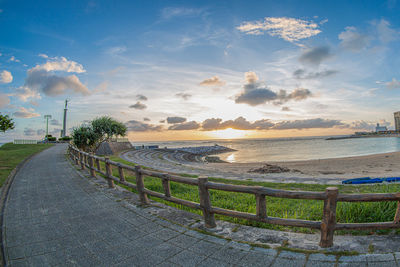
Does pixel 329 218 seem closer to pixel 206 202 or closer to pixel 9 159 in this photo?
pixel 206 202

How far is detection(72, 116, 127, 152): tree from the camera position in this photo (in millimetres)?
22906

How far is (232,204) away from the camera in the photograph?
20.8ft

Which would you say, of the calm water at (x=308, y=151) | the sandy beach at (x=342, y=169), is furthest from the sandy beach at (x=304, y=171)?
the calm water at (x=308, y=151)

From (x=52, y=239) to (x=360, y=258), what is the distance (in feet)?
18.1

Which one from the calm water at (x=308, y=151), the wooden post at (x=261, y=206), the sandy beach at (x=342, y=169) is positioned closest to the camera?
the wooden post at (x=261, y=206)

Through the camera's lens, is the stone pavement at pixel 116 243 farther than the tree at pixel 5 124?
No

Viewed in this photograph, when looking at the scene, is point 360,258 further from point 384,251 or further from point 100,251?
point 100,251

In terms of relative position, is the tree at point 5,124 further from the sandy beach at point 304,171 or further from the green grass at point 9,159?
the sandy beach at point 304,171

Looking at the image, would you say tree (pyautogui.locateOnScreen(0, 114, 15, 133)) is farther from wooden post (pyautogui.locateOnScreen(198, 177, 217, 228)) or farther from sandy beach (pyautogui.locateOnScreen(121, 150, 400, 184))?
wooden post (pyautogui.locateOnScreen(198, 177, 217, 228))

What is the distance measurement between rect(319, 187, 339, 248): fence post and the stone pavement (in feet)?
1.03

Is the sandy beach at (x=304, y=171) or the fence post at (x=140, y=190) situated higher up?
the fence post at (x=140, y=190)

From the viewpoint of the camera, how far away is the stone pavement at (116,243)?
10.7ft

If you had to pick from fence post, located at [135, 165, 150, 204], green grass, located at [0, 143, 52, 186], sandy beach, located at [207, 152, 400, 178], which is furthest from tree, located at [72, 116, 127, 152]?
fence post, located at [135, 165, 150, 204]

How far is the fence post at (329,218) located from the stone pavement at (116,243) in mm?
313
